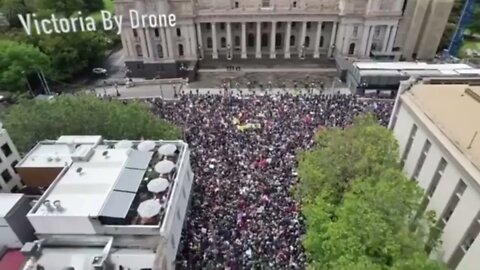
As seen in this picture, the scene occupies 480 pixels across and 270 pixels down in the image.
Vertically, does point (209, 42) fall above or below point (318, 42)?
below

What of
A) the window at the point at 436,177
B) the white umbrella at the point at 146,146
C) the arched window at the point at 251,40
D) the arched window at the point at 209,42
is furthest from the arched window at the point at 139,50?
the window at the point at 436,177

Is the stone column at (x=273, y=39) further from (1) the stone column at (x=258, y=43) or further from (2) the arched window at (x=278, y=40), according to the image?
(1) the stone column at (x=258, y=43)

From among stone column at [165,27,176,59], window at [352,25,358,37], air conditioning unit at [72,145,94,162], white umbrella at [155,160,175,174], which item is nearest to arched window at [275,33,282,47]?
window at [352,25,358,37]

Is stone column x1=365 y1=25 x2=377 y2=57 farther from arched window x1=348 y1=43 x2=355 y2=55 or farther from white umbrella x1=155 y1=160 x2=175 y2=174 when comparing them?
white umbrella x1=155 y1=160 x2=175 y2=174

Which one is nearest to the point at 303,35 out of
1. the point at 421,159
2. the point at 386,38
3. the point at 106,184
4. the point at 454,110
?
the point at 386,38

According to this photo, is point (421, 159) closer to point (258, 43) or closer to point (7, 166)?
point (7, 166)

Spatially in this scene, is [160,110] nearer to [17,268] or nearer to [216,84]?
[216,84]

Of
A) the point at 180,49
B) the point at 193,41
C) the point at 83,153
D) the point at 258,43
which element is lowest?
the point at 180,49

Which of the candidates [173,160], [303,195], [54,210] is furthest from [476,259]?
[54,210]
